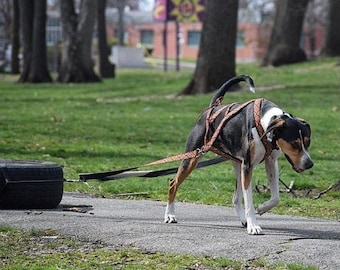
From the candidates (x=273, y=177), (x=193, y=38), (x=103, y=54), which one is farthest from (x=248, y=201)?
(x=193, y=38)

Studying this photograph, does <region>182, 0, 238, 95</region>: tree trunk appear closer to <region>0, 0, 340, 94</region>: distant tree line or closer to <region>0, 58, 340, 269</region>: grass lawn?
<region>0, 58, 340, 269</region>: grass lawn

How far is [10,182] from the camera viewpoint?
9680 millimetres

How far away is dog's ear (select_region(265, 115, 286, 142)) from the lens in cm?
840

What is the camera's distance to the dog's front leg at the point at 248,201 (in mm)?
8703

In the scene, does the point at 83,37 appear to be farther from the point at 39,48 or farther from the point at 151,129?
the point at 151,129

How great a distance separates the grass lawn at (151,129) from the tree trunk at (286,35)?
7.99 feet

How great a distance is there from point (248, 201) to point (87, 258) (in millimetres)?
1668

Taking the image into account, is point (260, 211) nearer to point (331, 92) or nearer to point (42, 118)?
point (42, 118)

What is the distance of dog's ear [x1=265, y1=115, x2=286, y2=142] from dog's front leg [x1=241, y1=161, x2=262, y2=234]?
1.27 feet

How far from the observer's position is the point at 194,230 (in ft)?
29.4

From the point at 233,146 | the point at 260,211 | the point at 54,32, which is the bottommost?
the point at 54,32

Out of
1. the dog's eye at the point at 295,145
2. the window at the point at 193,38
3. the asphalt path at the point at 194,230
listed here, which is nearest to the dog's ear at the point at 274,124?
the dog's eye at the point at 295,145

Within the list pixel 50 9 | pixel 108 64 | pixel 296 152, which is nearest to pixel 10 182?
pixel 296 152

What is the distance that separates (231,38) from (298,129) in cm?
1863
